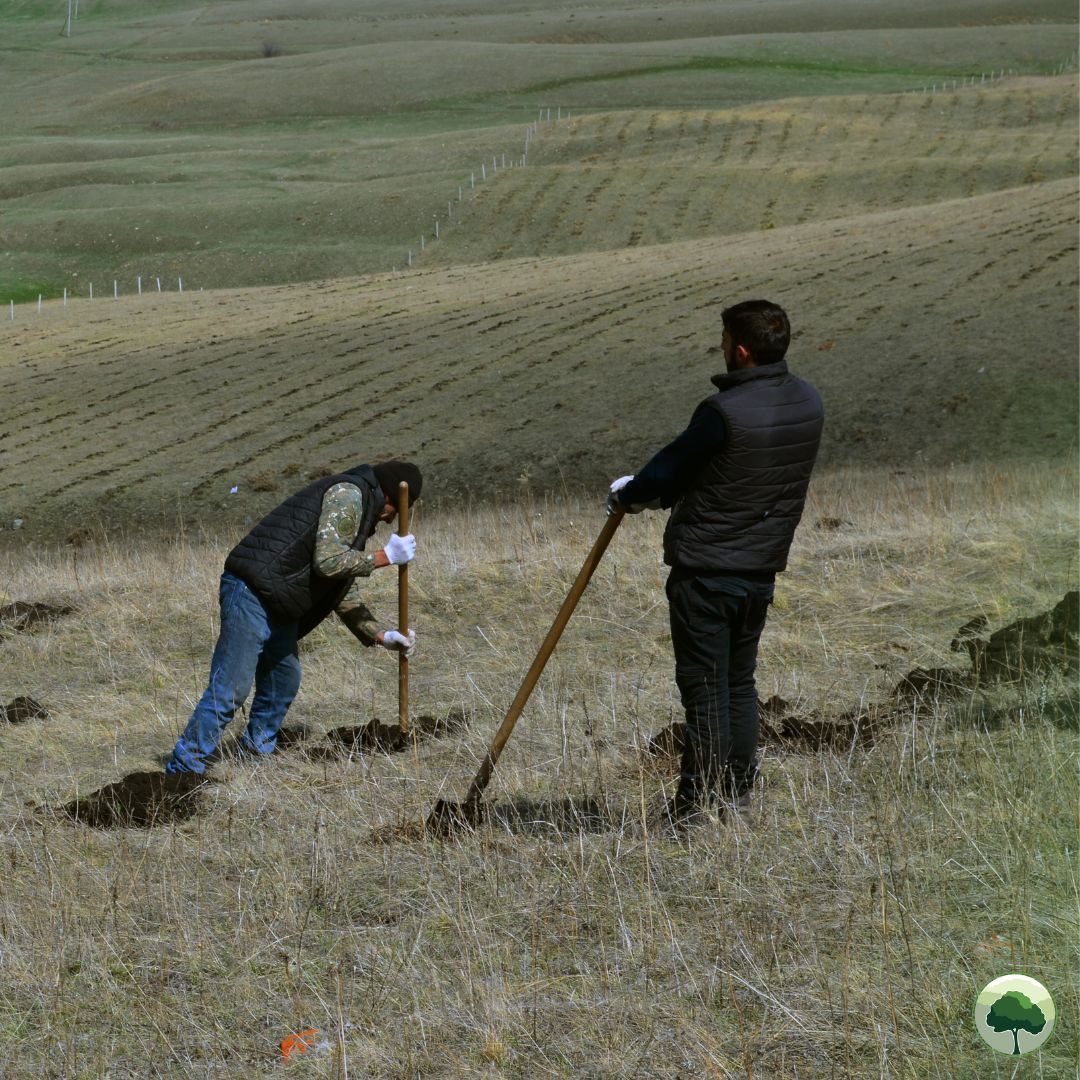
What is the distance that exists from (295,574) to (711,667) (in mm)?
2646

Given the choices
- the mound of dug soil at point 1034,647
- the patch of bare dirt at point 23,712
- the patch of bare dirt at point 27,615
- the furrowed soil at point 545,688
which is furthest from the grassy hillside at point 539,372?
the mound of dug soil at point 1034,647

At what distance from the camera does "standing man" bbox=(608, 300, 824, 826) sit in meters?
5.45

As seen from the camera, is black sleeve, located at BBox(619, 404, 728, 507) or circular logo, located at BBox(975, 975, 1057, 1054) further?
Answer: black sleeve, located at BBox(619, 404, 728, 507)

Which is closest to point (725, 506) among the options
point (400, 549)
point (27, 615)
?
point (400, 549)

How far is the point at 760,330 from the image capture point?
216 inches

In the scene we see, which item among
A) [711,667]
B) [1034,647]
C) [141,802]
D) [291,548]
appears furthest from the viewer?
[1034,647]

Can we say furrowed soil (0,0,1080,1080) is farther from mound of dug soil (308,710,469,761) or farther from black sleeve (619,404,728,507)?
black sleeve (619,404,728,507)

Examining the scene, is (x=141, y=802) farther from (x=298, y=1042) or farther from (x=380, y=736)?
(x=298, y=1042)

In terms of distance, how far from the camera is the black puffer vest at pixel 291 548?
727cm

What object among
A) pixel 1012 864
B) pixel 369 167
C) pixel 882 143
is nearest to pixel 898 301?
pixel 1012 864

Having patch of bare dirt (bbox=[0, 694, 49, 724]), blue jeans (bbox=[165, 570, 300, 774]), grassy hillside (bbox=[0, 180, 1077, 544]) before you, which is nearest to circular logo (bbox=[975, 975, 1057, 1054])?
blue jeans (bbox=[165, 570, 300, 774])

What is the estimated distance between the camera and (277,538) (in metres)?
7.30

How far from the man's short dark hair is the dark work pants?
90 centimetres

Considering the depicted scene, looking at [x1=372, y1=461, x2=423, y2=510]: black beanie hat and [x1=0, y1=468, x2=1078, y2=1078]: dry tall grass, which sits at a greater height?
[x1=372, y1=461, x2=423, y2=510]: black beanie hat
